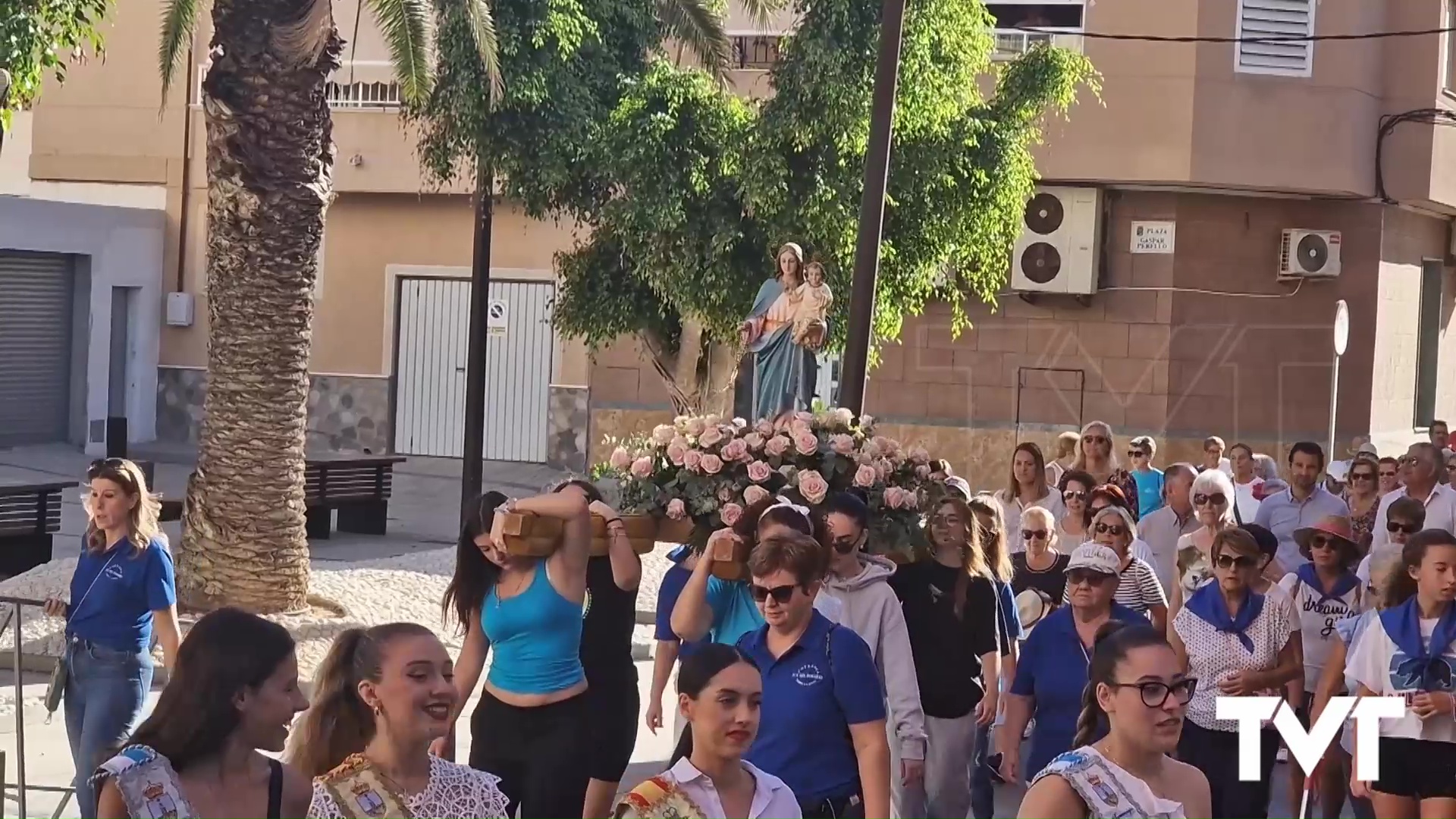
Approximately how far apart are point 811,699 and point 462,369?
2258 centimetres

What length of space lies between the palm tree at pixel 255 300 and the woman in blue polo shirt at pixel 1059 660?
22.8 feet

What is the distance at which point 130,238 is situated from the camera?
28359 millimetres

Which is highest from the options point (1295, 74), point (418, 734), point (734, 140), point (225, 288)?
point (1295, 74)

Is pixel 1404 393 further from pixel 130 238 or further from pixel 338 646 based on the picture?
pixel 338 646

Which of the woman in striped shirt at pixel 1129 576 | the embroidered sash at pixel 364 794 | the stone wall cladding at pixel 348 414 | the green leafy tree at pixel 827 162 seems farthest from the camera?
the stone wall cladding at pixel 348 414

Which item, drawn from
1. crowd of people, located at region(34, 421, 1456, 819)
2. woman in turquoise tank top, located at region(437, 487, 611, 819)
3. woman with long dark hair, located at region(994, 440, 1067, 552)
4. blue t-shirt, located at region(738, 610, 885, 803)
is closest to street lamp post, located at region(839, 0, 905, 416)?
woman with long dark hair, located at region(994, 440, 1067, 552)

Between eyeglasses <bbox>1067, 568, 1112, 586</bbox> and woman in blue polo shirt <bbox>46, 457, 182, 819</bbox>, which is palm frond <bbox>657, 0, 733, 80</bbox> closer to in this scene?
woman in blue polo shirt <bbox>46, 457, 182, 819</bbox>

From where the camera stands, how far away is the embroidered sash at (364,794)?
3936 mm

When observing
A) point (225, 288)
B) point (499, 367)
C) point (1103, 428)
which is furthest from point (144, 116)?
point (1103, 428)

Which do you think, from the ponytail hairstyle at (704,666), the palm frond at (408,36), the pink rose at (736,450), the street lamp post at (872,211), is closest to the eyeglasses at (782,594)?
the ponytail hairstyle at (704,666)

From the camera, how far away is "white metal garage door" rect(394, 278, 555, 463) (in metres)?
27.3

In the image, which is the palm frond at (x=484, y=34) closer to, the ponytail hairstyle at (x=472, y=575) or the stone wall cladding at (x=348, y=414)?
the ponytail hairstyle at (x=472, y=575)

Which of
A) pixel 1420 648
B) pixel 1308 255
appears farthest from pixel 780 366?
pixel 1308 255

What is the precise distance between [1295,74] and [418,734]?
67.9 ft
